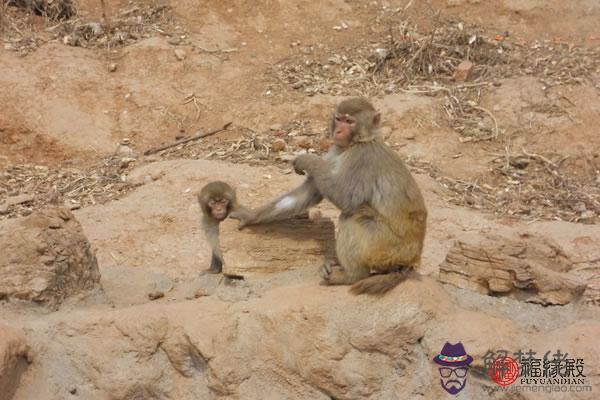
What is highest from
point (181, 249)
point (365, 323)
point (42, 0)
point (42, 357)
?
point (42, 0)

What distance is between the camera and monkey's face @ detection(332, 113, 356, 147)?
6.43 meters

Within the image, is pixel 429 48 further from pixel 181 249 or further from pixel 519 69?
pixel 181 249

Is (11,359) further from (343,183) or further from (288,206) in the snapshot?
(343,183)

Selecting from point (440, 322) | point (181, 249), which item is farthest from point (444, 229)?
point (440, 322)

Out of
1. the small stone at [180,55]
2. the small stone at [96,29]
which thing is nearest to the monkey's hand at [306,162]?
the small stone at [180,55]

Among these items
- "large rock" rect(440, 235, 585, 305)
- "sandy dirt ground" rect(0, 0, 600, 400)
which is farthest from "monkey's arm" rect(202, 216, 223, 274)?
"large rock" rect(440, 235, 585, 305)

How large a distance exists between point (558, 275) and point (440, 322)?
1030 millimetres

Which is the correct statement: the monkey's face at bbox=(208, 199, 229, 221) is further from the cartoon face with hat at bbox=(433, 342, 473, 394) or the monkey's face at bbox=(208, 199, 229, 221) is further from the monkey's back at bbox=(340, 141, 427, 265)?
the cartoon face with hat at bbox=(433, 342, 473, 394)

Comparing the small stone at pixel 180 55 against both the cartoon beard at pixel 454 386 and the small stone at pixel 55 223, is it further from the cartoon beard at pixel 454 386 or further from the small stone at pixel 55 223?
the cartoon beard at pixel 454 386

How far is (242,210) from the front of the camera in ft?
23.2

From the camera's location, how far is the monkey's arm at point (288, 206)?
6781mm

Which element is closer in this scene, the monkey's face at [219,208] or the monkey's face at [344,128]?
the monkey's face at [344,128]

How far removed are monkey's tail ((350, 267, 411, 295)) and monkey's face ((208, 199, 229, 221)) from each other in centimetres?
209

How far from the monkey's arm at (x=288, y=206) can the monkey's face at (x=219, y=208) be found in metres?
0.60
